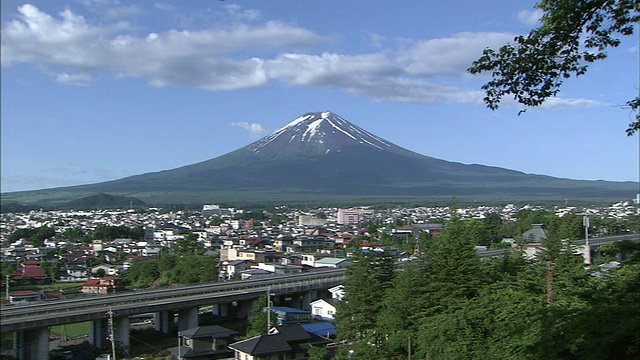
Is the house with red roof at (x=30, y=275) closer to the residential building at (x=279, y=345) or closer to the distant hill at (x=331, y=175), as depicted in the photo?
the residential building at (x=279, y=345)

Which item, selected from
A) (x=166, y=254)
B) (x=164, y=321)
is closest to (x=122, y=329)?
(x=164, y=321)

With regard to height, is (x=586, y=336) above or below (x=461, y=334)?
above

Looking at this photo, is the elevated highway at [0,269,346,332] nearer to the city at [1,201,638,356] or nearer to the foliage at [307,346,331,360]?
the city at [1,201,638,356]

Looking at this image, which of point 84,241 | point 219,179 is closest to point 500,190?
point 219,179

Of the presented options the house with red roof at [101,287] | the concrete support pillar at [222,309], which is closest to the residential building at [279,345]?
the concrete support pillar at [222,309]

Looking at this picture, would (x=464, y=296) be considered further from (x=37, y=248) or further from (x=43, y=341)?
(x=37, y=248)

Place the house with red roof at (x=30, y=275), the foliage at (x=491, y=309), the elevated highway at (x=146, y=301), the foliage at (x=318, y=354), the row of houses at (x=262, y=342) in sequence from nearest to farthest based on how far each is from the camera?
the foliage at (x=491, y=309)
the foliage at (x=318, y=354)
the row of houses at (x=262, y=342)
the elevated highway at (x=146, y=301)
the house with red roof at (x=30, y=275)

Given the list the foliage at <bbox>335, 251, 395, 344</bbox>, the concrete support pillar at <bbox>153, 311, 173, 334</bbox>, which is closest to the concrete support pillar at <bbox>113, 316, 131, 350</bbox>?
the concrete support pillar at <bbox>153, 311, 173, 334</bbox>
